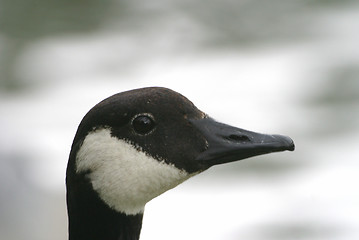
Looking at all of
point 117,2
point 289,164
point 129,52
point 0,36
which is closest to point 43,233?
point 289,164

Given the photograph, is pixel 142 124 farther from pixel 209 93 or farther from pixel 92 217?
pixel 209 93

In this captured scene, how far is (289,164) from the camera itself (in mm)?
9453

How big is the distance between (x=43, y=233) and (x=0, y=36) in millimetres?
5157

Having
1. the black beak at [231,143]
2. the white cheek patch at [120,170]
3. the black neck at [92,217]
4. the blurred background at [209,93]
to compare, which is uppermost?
the blurred background at [209,93]

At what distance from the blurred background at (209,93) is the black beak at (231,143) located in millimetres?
3247

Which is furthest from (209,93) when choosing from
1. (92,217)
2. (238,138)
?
(92,217)

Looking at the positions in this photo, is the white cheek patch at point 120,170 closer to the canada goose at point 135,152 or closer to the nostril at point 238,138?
the canada goose at point 135,152

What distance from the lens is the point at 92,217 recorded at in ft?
15.5

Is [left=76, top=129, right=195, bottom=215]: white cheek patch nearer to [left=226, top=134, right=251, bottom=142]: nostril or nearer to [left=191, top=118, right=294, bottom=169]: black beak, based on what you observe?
[left=191, top=118, right=294, bottom=169]: black beak

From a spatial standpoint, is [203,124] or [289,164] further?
[289,164]

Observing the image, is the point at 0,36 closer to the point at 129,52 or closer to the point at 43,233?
the point at 129,52

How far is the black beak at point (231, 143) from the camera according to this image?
15.3 ft

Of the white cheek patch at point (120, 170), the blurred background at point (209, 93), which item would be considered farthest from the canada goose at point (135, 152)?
the blurred background at point (209, 93)

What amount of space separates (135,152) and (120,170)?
112mm
